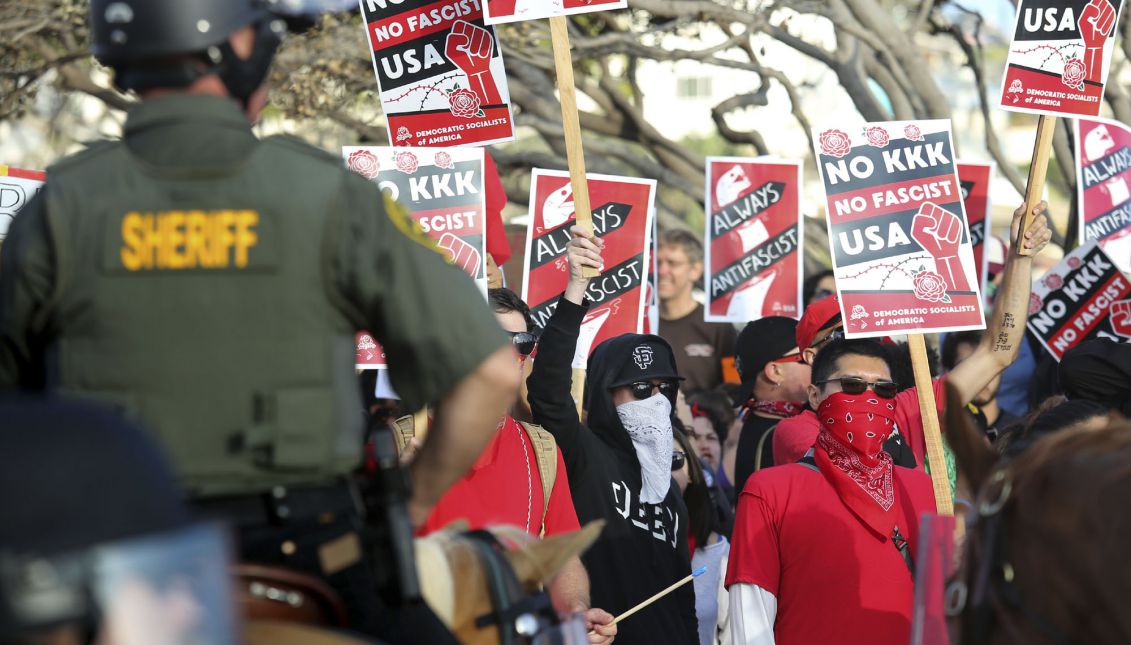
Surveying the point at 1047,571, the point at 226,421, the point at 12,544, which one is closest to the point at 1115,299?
the point at 1047,571

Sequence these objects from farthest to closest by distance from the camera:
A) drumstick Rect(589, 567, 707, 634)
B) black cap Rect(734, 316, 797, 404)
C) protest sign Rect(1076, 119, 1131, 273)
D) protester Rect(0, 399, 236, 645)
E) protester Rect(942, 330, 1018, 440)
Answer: protest sign Rect(1076, 119, 1131, 273) → protester Rect(942, 330, 1018, 440) → black cap Rect(734, 316, 797, 404) → drumstick Rect(589, 567, 707, 634) → protester Rect(0, 399, 236, 645)

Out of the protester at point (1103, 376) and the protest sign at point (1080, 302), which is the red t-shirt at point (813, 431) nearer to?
the protester at point (1103, 376)

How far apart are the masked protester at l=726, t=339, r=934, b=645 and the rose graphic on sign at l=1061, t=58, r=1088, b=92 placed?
8.75 ft

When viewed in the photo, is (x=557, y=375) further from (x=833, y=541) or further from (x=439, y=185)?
(x=439, y=185)

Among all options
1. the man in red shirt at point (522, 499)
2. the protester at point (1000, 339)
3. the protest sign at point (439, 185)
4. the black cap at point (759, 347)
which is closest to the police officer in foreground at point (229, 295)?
the man in red shirt at point (522, 499)

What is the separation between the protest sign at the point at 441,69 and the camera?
26.2 ft

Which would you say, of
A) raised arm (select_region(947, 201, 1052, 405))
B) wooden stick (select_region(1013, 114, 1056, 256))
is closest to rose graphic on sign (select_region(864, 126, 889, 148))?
wooden stick (select_region(1013, 114, 1056, 256))

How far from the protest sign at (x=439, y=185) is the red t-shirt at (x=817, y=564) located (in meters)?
2.41

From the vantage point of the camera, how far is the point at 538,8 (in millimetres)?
7188

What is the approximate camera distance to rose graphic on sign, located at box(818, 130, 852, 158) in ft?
25.5

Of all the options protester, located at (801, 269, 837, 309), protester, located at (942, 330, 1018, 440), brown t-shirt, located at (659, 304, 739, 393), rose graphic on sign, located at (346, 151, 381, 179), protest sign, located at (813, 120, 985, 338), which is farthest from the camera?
protester, located at (801, 269, 837, 309)

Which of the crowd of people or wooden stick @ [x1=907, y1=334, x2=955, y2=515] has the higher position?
the crowd of people

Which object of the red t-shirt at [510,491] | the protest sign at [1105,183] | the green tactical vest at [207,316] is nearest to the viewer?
the green tactical vest at [207,316]

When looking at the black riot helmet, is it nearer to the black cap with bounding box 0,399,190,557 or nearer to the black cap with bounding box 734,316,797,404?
the black cap with bounding box 0,399,190,557
